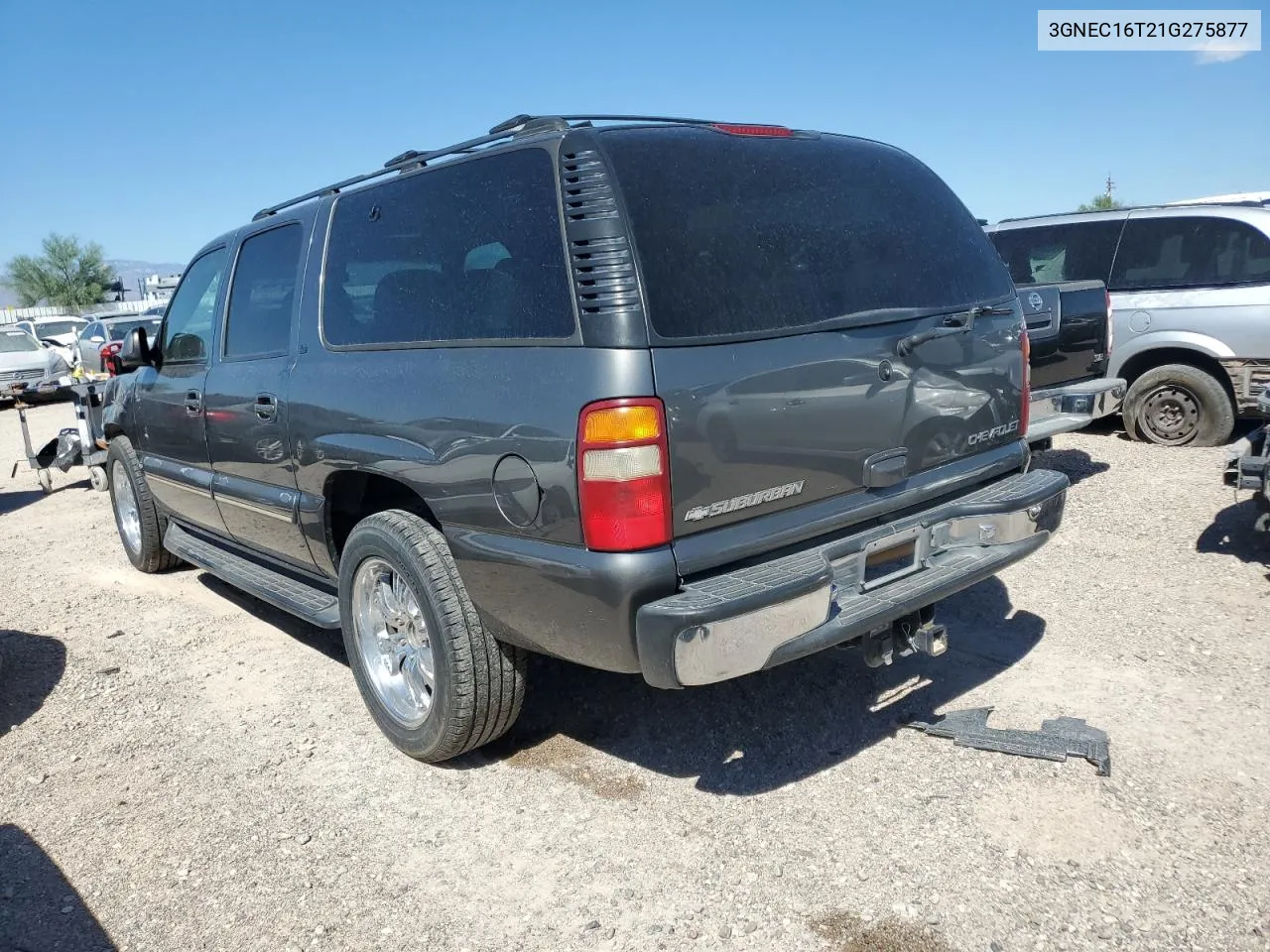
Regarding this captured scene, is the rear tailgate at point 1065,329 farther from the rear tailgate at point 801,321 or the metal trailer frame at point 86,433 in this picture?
the metal trailer frame at point 86,433

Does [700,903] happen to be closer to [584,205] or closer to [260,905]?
[260,905]

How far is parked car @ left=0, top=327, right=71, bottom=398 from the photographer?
60.6 ft

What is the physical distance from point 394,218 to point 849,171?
5.30 ft

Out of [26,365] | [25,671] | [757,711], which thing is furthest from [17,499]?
[26,365]

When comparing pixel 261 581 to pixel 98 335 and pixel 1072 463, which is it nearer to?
pixel 1072 463

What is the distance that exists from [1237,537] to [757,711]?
3.54 metres

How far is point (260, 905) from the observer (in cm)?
277

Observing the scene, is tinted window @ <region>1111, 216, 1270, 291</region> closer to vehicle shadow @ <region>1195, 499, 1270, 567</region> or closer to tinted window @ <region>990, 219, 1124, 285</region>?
tinted window @ <region>990, 219, 1124, 285</region>

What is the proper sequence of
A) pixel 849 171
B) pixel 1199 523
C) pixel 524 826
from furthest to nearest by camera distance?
pixel 1199 523
pixel 849 171
pixel 524 826

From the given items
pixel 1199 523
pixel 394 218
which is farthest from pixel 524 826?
pixel 1199 523

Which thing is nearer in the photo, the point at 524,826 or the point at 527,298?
the point at 527,298

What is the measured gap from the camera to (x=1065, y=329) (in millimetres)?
6547

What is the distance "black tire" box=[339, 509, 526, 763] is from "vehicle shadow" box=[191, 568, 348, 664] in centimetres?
140

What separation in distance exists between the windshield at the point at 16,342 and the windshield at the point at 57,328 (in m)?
7.04
